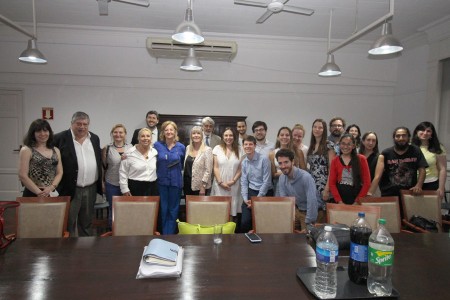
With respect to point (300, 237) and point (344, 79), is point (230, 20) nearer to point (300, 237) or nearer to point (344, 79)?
point (344, 79)

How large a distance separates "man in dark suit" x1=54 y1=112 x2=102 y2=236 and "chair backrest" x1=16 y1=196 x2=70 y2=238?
2.51 feet

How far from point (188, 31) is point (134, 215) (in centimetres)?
161

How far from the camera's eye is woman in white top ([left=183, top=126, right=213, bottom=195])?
143 inches

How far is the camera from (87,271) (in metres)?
1.49

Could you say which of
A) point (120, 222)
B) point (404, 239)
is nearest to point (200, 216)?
point (120, 222)

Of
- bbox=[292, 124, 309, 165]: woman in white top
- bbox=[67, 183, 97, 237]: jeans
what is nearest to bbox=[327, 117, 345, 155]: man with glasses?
bbox=[292, 124, 309, 165]: woman in white top

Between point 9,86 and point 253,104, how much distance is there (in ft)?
15.1

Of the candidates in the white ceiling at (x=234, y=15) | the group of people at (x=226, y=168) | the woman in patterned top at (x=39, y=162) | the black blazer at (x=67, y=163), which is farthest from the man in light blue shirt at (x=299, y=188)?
the white ceiling at (x=234, y=15)

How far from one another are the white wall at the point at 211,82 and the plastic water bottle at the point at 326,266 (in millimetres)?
4580

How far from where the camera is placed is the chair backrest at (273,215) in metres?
2.56

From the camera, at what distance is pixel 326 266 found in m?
1.38

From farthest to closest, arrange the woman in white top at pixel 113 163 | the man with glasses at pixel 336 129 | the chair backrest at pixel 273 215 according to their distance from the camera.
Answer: the man with glasses at pixel 336 129, the woman in white top at pixel 113 163, the chair backrest at pixel 273 215

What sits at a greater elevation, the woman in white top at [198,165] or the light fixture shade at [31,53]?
the light fixture shade at [31,53]

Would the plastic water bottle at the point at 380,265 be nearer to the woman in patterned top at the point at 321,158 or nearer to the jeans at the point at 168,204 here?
the woman in patterned top at the point at 321,158
